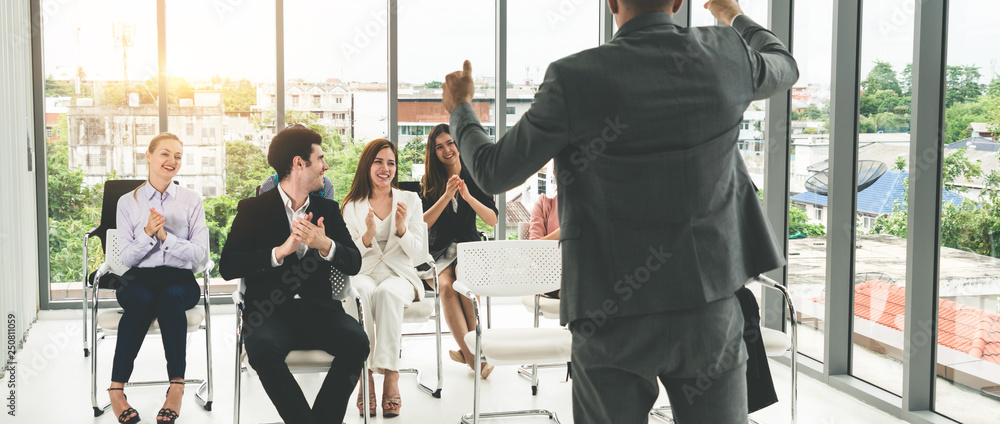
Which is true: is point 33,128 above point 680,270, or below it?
above

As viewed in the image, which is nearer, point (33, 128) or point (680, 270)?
point (680, 270)

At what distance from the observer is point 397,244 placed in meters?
4.16

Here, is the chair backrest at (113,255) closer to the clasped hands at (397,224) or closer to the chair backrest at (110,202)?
the chair backrest at (110,202)

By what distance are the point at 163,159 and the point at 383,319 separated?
140 cm

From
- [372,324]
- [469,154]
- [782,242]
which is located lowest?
[372,324]

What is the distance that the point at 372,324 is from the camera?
396 cm

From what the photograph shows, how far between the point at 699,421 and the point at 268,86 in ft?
18.1

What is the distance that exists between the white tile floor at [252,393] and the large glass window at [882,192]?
0.28 meters

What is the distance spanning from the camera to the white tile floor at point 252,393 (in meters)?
3.75

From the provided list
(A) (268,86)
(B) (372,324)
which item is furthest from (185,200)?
(A) (268,86)

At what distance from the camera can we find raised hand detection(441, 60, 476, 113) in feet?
5.33

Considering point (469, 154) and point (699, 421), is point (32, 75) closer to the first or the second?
point (469, 154)

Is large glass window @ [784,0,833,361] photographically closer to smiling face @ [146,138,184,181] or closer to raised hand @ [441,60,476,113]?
raised hand @ [441,60,476,113]

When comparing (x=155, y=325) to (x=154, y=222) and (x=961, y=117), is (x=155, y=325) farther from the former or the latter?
(x=961, y=117)
